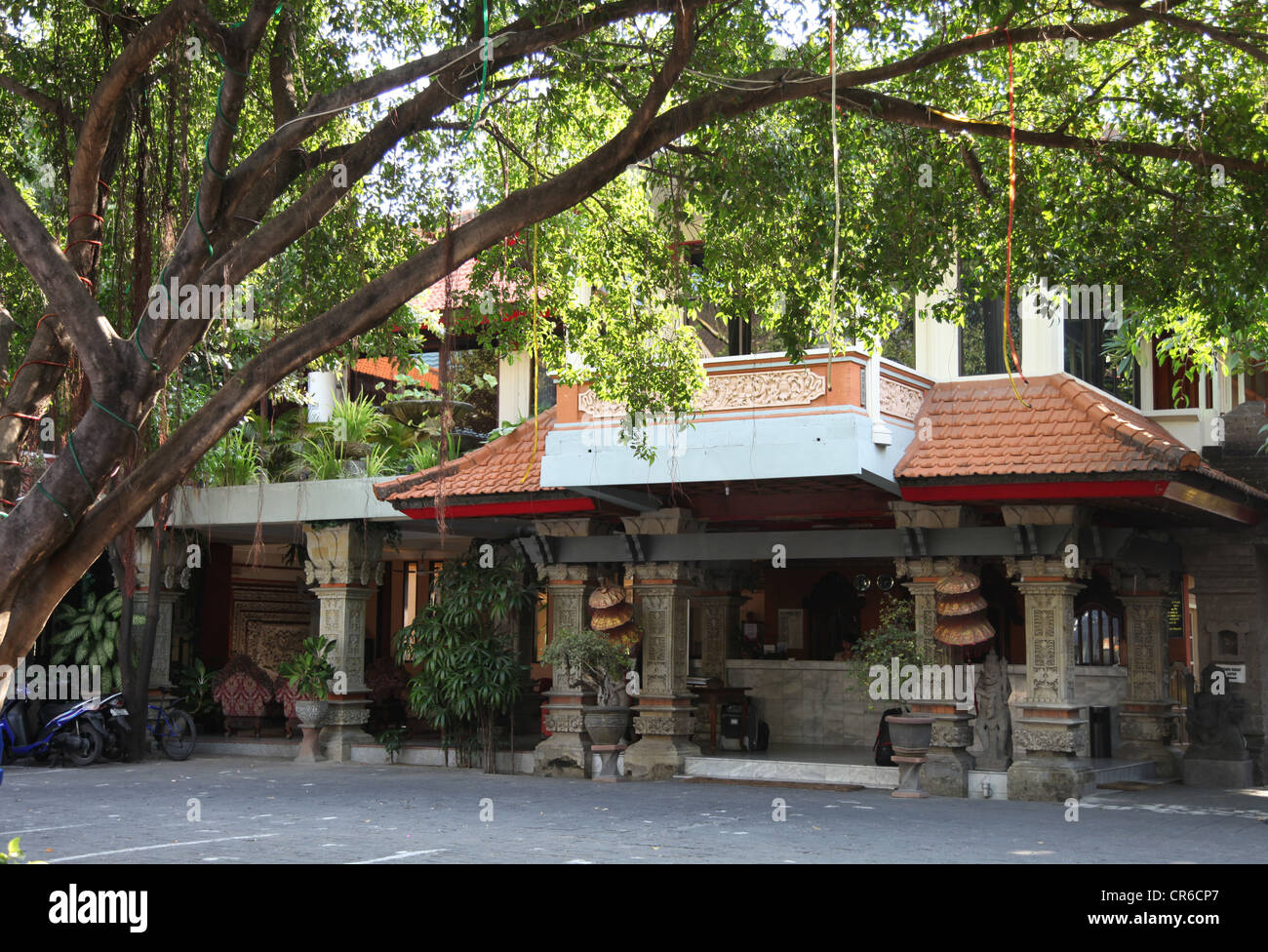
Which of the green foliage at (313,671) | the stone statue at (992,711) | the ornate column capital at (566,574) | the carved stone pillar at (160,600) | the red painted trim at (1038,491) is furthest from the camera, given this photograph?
the carved stone pillar at (160,600)

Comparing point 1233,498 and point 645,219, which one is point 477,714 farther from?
point 1233,498

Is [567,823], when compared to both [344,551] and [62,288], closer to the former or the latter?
[62,288]

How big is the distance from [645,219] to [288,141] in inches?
205

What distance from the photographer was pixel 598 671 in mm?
15133

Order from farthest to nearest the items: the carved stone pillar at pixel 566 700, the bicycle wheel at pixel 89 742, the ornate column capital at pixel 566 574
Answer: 1. the bicycle wheel at pixel 89 742
2. the ornate column capital at pixel 566 574
3. the carved stone pillar at pixel 566 700

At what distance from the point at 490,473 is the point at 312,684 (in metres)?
3.97

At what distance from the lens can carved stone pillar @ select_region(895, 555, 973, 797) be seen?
13.6 m

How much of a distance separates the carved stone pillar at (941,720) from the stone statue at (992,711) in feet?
1.70

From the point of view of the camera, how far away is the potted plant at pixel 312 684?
17.3 metres

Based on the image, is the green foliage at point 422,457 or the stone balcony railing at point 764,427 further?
the green foliage at point 422,457

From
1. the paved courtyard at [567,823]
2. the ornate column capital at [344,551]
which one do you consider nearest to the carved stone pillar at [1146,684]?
the paved courtyard at [567,823]

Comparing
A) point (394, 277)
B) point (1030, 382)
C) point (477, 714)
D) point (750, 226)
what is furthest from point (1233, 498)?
point (394, 277)

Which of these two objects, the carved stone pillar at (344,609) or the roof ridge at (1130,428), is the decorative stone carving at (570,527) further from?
the roof ridge at (1130,428)

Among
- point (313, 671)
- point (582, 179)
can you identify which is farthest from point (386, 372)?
point (582, 179)
